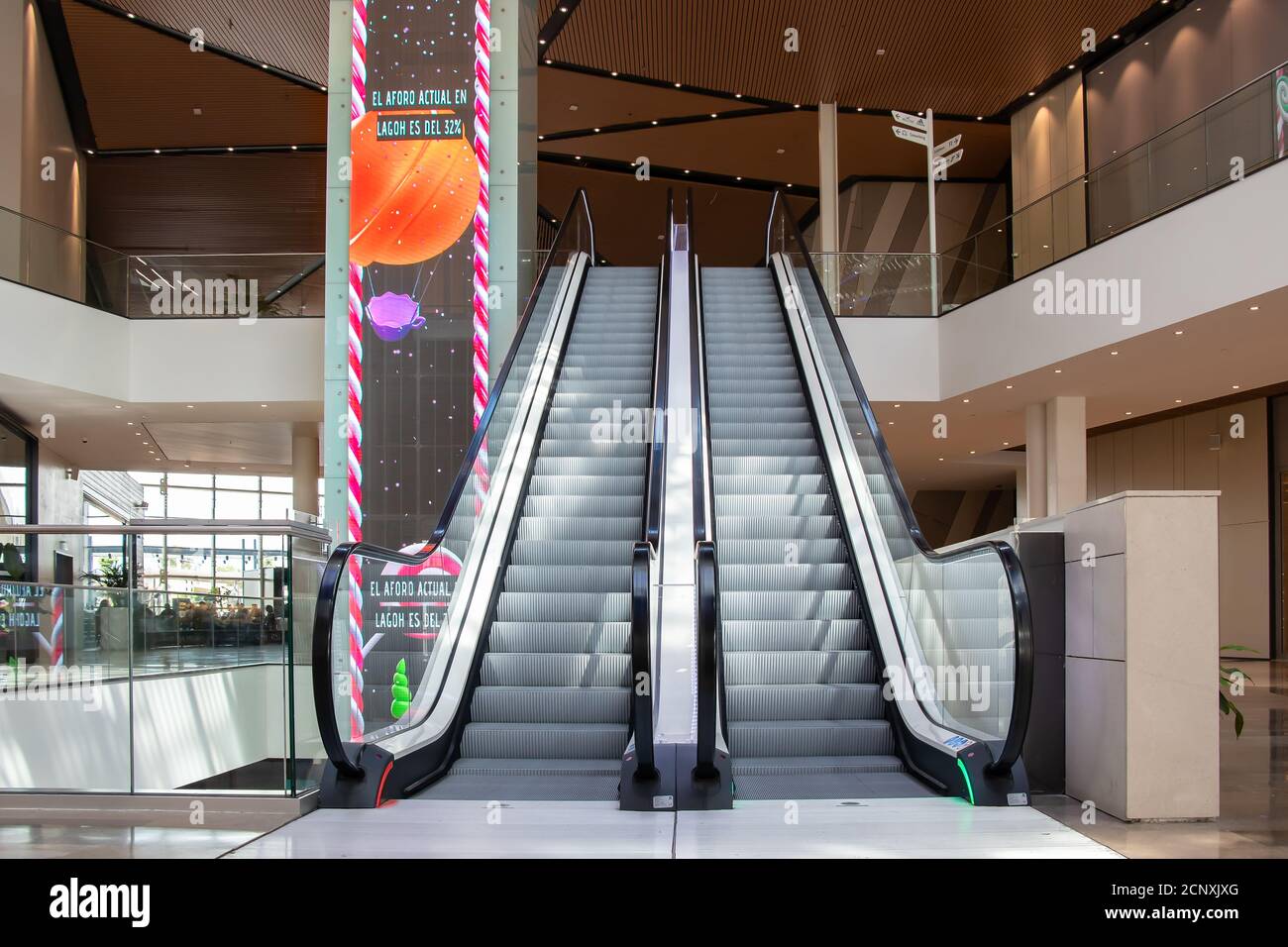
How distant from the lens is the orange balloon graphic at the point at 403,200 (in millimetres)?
10438

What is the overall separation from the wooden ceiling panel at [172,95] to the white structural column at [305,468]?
550 cm

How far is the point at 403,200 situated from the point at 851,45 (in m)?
8.96

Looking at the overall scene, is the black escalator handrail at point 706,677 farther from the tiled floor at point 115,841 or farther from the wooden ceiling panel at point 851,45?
the wooden ceiling panel at point 851,45

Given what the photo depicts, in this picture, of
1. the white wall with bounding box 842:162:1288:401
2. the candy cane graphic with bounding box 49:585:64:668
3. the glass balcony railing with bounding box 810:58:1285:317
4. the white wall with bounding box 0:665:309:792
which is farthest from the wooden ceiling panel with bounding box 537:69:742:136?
the white wall with bounding box 0:665:309:792

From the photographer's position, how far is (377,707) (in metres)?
5.58

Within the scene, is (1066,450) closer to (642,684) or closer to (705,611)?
(705,611)

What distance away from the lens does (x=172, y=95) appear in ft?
61.6

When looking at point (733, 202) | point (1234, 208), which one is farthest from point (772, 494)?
point (733, 202)

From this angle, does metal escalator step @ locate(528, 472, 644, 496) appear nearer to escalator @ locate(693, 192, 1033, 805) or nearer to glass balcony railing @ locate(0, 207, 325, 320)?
escalator @ locate(693, 192, 1033, 805)

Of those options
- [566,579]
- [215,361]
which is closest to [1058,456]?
[566,579]

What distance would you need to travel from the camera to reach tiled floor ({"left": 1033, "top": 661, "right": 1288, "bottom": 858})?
16.8ft

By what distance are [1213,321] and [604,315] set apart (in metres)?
5.92

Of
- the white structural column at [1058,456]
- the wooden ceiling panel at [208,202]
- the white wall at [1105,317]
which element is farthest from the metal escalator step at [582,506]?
the wooden ceiling panel at [208,202]
